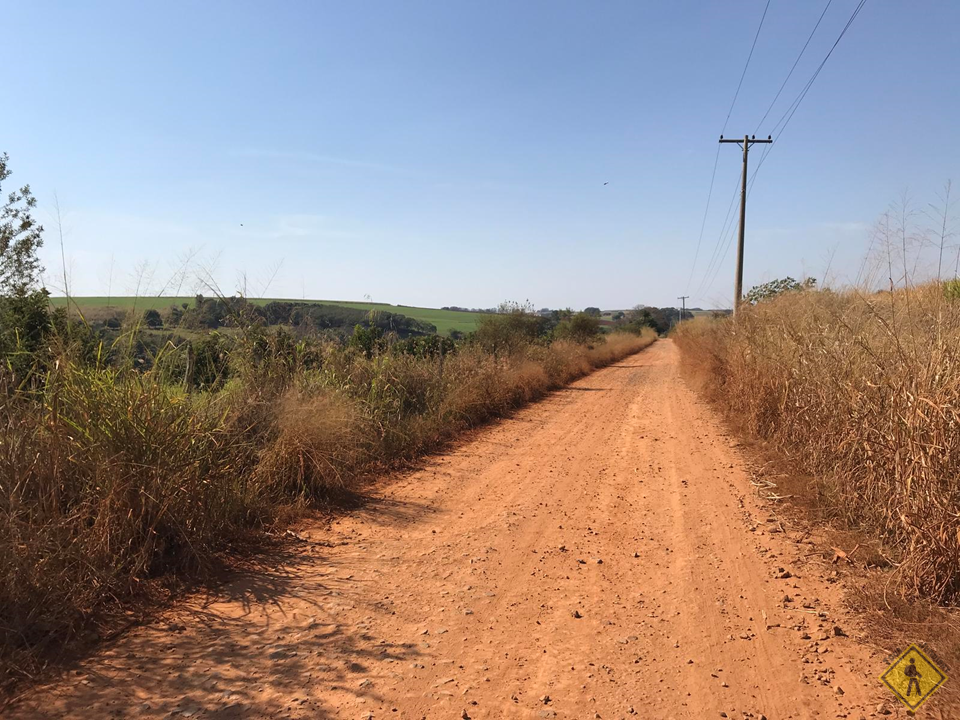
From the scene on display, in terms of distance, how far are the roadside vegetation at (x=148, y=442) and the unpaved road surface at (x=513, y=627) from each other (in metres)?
0.45

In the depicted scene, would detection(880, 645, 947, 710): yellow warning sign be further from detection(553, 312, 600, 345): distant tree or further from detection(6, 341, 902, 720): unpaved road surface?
detection(553, 312, 600, 345): distant tree

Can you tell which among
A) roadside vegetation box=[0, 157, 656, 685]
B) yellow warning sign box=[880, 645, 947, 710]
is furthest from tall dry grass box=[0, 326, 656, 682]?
yellow warning sign box=[880, 645, 947, 710]

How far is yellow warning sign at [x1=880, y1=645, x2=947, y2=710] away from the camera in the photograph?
2.92 metres

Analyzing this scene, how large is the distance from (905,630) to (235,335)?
683 centimetres

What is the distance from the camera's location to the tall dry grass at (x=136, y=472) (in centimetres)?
346

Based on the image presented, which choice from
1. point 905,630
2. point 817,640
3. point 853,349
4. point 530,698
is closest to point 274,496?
point 530,698

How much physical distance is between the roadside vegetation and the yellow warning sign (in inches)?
176

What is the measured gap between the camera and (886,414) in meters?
4.34

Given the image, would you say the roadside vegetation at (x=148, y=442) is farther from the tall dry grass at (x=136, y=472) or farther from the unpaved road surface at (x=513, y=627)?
the unpaved road surface at (x=513, y=627)

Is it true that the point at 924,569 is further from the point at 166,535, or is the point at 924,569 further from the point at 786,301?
the point at 786,301

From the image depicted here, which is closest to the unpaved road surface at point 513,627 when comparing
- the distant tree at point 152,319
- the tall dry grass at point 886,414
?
the tall dry grass at point 886,414

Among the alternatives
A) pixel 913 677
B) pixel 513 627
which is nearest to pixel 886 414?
pixel 913 677

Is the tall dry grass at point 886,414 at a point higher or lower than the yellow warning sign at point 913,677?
higher

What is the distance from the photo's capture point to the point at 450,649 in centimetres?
351
